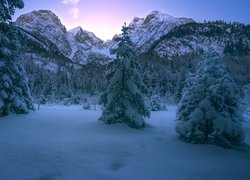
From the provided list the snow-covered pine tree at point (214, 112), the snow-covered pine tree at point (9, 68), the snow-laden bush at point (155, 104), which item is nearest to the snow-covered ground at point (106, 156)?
the snow-covered pine tree at point (214, 112)

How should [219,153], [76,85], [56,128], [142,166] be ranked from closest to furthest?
1. [142,166]
2. [219,153]
3. [56,128]
4. [76,85]

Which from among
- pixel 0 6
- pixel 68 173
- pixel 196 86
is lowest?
pixel 68 173

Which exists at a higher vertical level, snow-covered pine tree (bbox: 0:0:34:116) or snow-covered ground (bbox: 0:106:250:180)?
snow-covered pine tree (bbox: 0:0:34:116)

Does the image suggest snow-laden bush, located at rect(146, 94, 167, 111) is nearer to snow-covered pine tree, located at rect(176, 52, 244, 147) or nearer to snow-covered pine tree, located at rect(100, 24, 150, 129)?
snow-covered pine tree, located at rect(100, 24, 150, 129)

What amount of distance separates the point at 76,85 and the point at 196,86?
10551 centimetres

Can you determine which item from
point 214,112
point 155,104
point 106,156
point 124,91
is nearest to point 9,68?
point 124,91

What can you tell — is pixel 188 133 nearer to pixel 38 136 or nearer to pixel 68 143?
pixel 68 143

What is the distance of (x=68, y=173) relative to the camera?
765 centimetres

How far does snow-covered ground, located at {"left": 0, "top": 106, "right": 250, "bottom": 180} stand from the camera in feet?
25.6

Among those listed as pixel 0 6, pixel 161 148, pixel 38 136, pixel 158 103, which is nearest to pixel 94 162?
pixel 161 148

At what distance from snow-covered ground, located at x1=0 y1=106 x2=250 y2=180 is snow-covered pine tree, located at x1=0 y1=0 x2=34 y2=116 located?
1412 millimetres

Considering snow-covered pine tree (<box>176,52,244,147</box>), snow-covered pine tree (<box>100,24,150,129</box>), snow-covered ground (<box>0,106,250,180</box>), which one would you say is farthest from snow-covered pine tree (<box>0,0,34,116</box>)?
snow-covered pine tree (<box>176,52,244,147</box>)

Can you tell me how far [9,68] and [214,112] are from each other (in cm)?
1264

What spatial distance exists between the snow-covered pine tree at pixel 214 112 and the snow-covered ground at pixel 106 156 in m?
0.71
